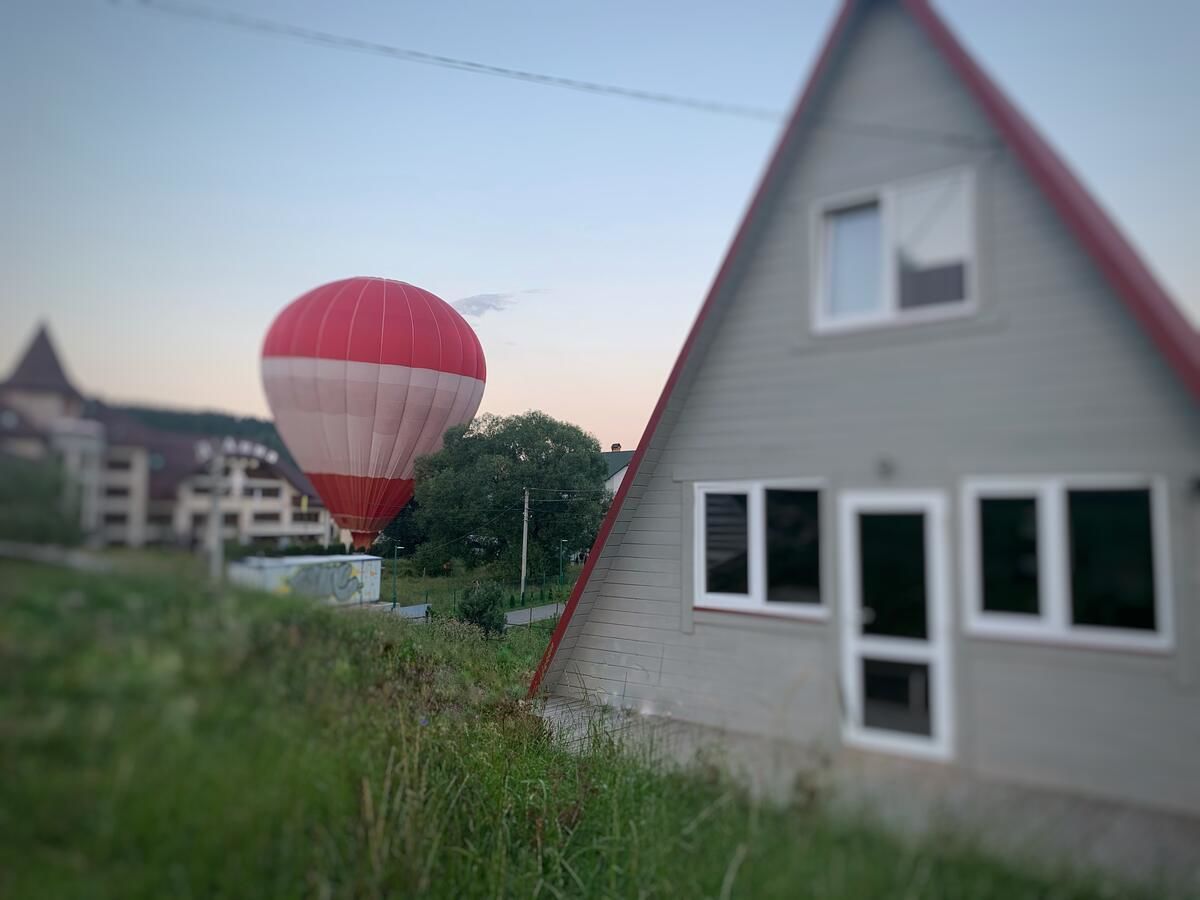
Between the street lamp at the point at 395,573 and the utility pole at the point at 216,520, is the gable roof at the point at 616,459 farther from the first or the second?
the utility pole at the point at 216,520

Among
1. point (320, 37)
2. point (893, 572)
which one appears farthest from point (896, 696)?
point (320, 37)

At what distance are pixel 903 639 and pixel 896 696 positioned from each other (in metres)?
0.19

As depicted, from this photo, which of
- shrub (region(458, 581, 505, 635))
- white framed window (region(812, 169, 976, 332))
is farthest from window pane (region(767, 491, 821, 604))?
shrub (region(458, 581, 505, 635))

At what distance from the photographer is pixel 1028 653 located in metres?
2.23

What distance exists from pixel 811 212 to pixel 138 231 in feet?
8.85

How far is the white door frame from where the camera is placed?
2.31 m

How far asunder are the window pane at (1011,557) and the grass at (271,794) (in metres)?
0.77

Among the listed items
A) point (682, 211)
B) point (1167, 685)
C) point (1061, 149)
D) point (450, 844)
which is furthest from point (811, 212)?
point (450, 844)

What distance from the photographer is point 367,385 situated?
4.87m

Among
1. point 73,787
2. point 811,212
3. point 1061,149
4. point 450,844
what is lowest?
point 450,844

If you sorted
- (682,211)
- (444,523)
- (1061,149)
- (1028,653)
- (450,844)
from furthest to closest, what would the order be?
1. (444,523)
2. (682,211)
3. (450,844)
4. (1061,149)
5. (1028,653)

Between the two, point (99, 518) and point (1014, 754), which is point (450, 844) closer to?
point (99, 518)

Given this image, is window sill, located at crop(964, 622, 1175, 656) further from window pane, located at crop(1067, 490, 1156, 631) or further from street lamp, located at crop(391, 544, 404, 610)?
street lamp, located at crop(391, 544, 404, 610)

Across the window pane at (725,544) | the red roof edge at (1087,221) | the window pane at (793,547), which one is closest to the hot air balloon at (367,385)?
the window pane at (725,544)
